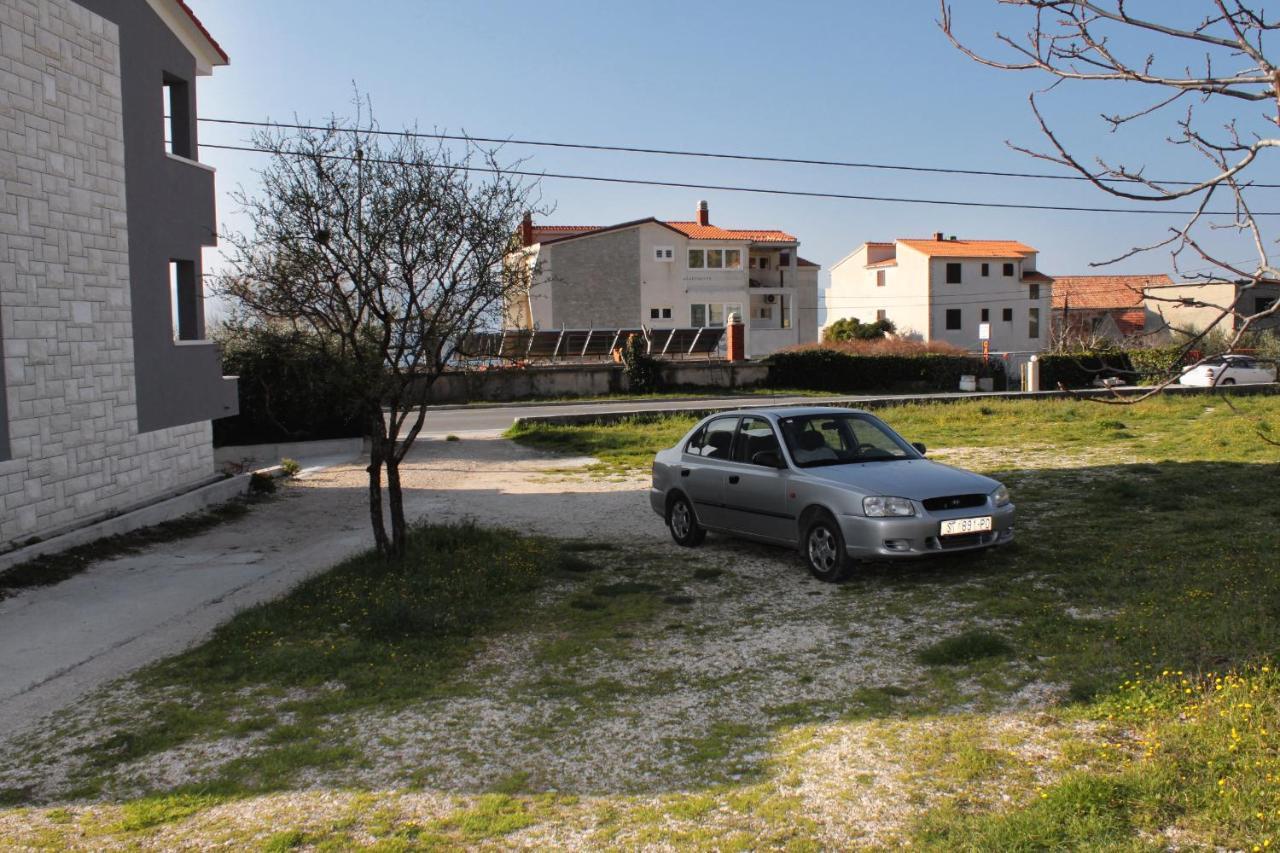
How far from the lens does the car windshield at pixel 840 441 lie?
10562 millimetres

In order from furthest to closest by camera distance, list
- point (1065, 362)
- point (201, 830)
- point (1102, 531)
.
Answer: point (1065, 362) < point (1102, 531) < point (201, 830)

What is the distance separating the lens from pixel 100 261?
542 inches

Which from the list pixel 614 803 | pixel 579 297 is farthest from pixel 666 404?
pixel 614 803

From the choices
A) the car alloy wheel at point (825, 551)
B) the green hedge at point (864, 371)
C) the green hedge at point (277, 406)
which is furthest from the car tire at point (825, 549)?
the green hedge at point (864, 371)

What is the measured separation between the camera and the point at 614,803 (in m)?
5.11

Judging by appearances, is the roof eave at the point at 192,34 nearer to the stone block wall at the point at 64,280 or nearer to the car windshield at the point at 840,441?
the stone block wall at the point at 64,280

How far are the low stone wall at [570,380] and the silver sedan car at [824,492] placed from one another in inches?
1056

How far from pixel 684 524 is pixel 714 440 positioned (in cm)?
102

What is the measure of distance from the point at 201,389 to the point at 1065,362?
36.1 m

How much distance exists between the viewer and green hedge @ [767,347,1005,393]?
44.1m

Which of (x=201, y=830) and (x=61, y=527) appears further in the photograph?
(x=61, y=527)

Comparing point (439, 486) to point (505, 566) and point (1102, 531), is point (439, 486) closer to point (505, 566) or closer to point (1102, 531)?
point (505, 566)

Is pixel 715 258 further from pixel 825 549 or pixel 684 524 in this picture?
pixel 825 549

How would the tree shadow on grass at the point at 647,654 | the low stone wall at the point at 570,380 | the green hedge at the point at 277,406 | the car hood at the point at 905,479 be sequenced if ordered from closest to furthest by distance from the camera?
the tree shadow on grass at the point at 647,654 < the car hood at the point at 905,479 < the green hedge at the point at 277,406 < the low stone wall at the point at 570,380
